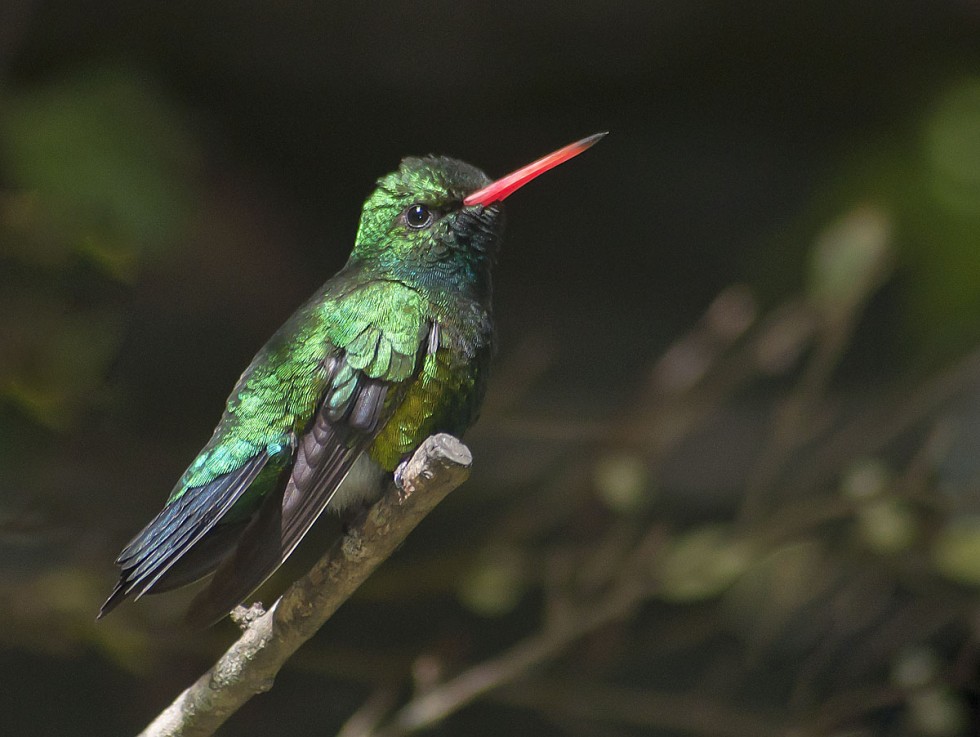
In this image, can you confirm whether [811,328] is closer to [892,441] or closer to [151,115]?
[892,441]

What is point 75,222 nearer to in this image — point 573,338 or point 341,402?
point 341,402

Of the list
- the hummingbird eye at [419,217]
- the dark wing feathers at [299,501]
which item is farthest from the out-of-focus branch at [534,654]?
the hummingbird eye at [419,217]

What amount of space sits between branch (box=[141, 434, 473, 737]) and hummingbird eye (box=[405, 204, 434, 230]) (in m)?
0.65

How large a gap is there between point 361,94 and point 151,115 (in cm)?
82

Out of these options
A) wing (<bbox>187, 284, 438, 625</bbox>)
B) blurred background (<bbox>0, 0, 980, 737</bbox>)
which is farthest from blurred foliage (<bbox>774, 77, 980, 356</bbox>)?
wing (<bbox>187, 284, 438, 625</bbox>)

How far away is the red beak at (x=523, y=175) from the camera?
199 centimetres

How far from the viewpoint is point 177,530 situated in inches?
73.7

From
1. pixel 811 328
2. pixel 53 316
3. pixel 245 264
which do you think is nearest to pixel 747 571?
pixel 811 328

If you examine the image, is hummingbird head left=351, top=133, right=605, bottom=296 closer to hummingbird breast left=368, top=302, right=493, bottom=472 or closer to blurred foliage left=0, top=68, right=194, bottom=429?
hummingbird breast left=368, top=302, right=493, bottom=472

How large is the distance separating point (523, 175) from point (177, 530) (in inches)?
32.9

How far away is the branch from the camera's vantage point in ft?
5.23

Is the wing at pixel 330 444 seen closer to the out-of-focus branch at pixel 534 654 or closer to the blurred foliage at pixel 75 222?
the out-of-focus branch at pixel 534 654

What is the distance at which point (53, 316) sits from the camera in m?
2.95

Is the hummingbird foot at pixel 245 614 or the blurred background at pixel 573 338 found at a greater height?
the blurred background at pixel 573 338
